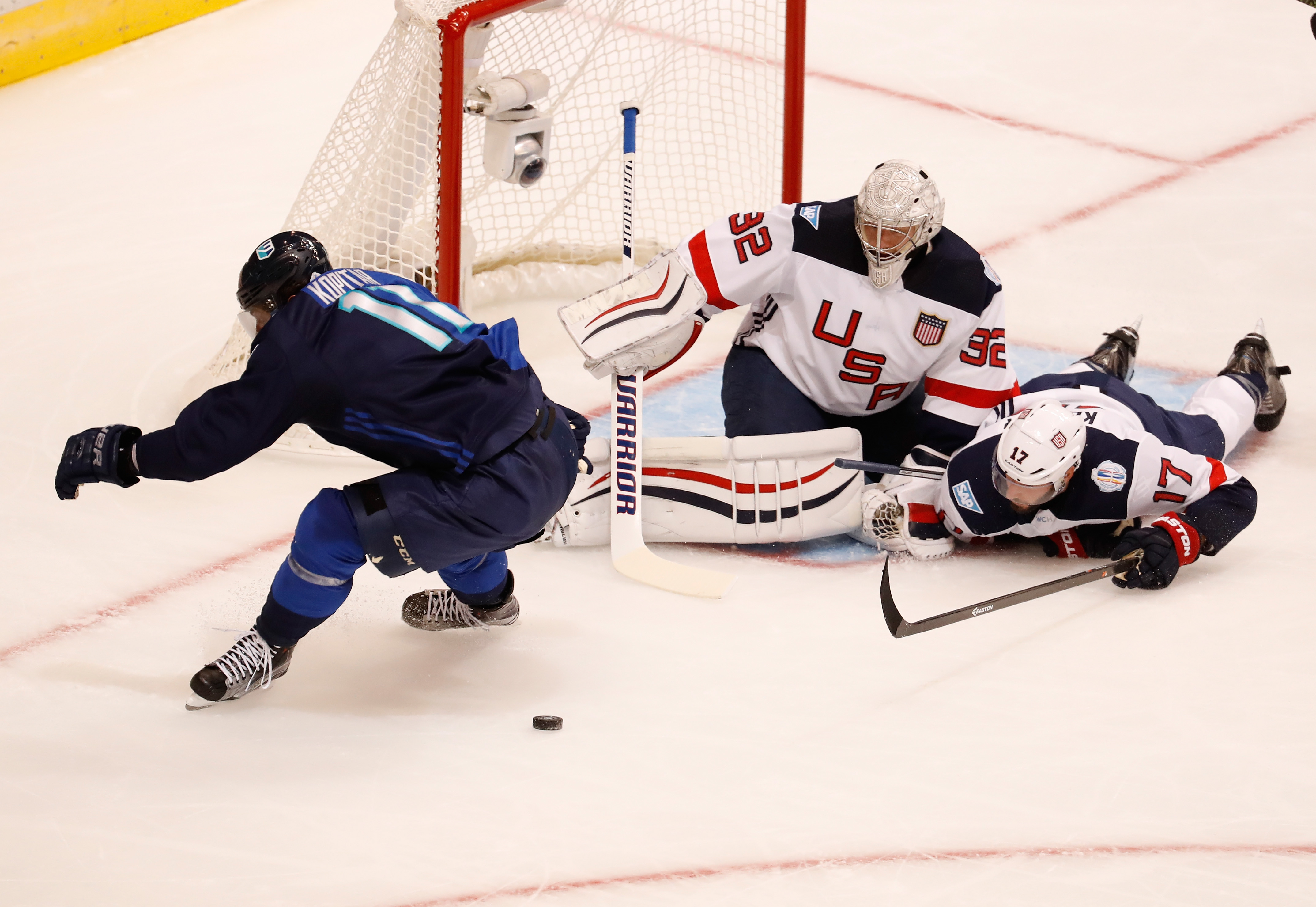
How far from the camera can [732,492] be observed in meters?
3.23

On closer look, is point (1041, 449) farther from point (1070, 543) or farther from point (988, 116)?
point (988, 116)

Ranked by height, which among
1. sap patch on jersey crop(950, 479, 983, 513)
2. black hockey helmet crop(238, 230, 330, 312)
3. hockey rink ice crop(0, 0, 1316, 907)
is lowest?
hockey rink ice crop(0, 0, 1316, 907)

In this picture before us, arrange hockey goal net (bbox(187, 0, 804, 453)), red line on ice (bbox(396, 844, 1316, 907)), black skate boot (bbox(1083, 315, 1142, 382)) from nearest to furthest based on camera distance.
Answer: red line on ice (bbox(396, 844, 1316, 907)) → hockey goal net (bbox(187, 0, 804, 453)) → black skate boot (bbox(1083, 315, 1142, 382))

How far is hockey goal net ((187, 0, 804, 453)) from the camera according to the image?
135 inches

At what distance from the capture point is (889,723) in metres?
2.58

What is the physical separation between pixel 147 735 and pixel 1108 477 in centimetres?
196

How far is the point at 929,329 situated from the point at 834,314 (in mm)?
216

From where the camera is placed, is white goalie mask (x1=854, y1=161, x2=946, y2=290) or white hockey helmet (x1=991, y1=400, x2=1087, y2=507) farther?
white goalie mask (x1=854, y1=161, x2=946, y2=290)

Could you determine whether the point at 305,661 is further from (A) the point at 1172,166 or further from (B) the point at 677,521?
(A) the point at 1172,166

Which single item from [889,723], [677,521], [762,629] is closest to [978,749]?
[889,723]

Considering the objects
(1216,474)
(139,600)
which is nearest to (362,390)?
Result: (139,600)

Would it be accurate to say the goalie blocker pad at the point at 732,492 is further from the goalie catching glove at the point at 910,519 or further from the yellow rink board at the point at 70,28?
the yellow rink board at the point at 70,28

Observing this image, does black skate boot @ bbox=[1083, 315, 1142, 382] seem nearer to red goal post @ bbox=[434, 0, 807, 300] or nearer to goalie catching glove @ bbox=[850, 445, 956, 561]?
goalie catching glove @ bbox=[850, 445, 956, 561]

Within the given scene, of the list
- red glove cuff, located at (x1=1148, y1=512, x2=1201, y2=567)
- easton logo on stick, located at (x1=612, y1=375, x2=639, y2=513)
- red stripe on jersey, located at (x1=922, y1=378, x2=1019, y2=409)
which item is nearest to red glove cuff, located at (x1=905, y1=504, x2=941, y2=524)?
red stripe on jersey, located at (x1=922, y1=378, x2=1019, y2=409)
